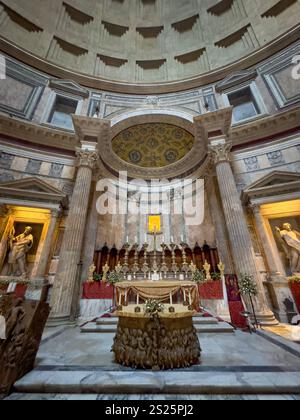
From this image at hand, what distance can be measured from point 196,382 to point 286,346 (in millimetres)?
2652

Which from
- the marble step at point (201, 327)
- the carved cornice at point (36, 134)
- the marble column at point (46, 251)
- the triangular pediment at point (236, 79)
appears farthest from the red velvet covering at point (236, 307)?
the triangular pediment at point (236, 79)

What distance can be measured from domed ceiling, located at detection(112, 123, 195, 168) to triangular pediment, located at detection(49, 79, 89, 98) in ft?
15.0

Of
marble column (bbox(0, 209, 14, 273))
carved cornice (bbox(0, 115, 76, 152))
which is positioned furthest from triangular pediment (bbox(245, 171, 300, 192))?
marble column (bbox(0, 209, 14, 273))

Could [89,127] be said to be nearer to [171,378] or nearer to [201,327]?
[201,327]

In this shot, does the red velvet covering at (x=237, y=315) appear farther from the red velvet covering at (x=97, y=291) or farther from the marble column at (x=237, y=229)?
the red velvet covering at (x=97, y=291)

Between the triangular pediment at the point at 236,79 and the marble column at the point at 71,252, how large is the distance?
11019 mm

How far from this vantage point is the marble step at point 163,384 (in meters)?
2.36

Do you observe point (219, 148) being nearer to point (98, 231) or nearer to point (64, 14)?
point (98, 231)

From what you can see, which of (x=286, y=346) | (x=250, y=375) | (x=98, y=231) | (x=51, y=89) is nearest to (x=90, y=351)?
(x=250, y=375)

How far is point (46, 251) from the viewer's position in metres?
8.10

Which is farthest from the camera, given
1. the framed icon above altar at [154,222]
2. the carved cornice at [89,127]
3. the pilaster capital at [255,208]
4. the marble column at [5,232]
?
the framed icon above altar at [154,222]

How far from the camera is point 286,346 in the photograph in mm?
3779

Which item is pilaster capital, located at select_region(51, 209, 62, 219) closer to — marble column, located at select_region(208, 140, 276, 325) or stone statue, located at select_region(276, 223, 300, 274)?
marble column, located at select_region(208, 140, 276, 325)

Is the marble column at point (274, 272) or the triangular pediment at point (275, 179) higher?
the triangular pediment at point (275, 179)
